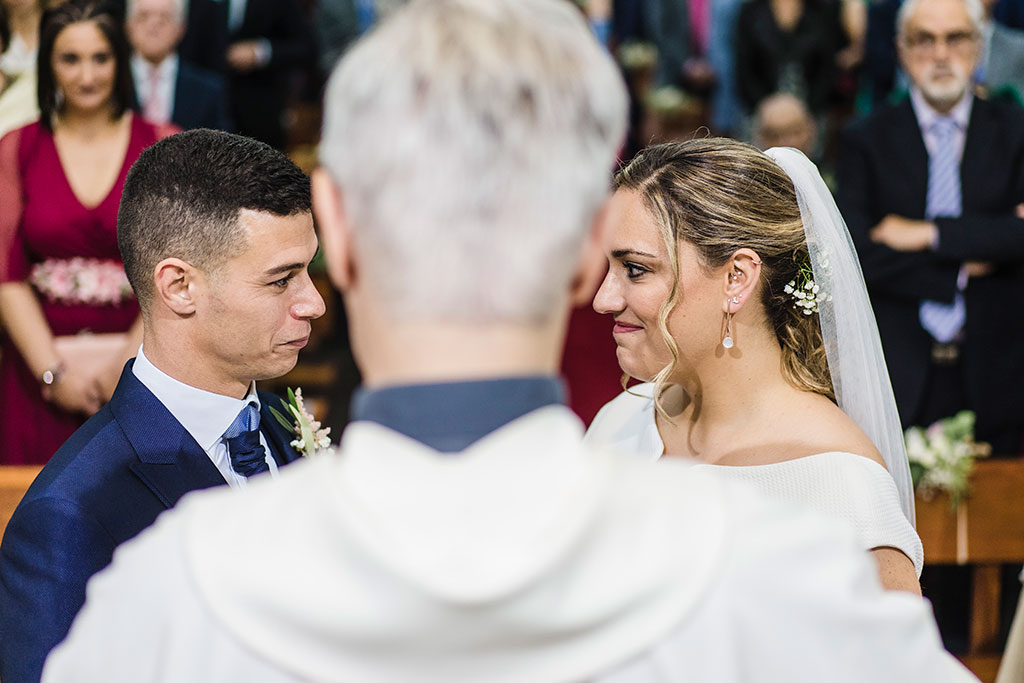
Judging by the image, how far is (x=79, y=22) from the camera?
14.1ft

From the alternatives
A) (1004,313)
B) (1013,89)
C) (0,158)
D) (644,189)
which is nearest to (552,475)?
(644,189)

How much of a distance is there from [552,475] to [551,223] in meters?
0.26

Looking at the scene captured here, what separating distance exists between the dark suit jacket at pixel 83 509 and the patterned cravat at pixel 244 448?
14cm

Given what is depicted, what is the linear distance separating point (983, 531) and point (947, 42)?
215 centimetres

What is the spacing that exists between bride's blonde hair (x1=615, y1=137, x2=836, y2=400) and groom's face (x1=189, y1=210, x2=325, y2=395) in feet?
2.96

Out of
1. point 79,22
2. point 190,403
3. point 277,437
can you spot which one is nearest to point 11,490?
point 277,437

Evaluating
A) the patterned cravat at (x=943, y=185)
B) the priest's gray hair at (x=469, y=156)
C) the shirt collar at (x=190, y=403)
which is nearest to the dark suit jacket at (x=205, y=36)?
the patterned cravat at (x=943, y=185)

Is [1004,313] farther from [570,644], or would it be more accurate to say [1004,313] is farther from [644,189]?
[570,644]

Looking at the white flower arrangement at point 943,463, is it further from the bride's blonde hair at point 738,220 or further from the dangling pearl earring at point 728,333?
the dangling pearl earring at point 728,333

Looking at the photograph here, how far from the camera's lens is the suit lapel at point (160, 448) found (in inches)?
90.0

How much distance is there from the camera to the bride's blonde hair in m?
2.85

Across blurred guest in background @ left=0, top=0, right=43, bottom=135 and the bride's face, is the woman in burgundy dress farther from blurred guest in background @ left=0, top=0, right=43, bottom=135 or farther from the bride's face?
the bride's face

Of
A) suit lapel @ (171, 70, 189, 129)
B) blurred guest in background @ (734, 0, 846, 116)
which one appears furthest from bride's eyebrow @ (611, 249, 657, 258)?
blurred guest in background @ (734, 0, 846, 116)

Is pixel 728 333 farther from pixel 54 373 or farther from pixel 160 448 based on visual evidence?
pixel 54 373
